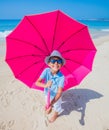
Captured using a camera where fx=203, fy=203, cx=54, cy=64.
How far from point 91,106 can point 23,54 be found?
1982 millimetres

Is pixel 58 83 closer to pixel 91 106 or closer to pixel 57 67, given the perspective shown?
pixel 57 67

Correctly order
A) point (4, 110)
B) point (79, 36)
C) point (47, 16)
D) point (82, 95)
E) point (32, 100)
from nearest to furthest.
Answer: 1. point (47, 16)
2. point (79, 36)
3. point (4, 110)
4. point (32, 100)
5. point (82, 95)

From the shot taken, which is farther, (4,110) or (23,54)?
(4,110)

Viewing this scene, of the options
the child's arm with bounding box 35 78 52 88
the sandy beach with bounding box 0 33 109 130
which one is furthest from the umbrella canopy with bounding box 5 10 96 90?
the sandy beach with bounding box 0 33 109 130

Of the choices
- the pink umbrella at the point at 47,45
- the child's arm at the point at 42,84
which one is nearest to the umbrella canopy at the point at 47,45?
the pink umbrella at the point at 47,45

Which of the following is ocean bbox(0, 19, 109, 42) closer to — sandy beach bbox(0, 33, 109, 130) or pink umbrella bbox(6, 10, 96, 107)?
sandy beach bbox(0, 33, 109, 130)

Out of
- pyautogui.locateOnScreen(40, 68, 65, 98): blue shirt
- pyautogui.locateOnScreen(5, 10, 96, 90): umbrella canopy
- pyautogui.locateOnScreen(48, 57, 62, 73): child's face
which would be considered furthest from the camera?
pyautogui.locateOnScreen(40, 68, 65, 98): blue shirt

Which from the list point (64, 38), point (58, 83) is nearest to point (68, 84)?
point (58, 83)

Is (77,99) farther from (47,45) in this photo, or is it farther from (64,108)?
(47,45)

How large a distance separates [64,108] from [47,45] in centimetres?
157

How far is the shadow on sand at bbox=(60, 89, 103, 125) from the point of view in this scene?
4262mm

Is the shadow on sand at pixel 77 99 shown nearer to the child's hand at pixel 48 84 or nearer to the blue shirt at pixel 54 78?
the blue shirt at pixel 54 78

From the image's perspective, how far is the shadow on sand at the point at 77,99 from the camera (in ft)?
14.0

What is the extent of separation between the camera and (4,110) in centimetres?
418
